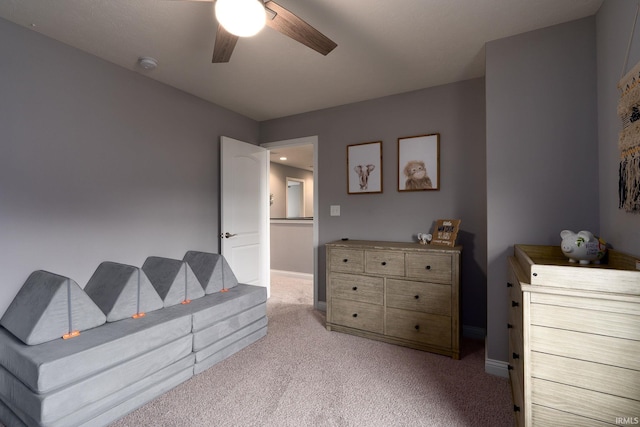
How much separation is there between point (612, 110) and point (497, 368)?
5.85 feet

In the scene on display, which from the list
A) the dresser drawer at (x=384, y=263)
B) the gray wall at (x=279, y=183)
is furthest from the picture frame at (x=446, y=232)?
the gray wall at (x=279, y=183)

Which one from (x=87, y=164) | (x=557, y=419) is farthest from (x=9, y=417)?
(x=557, y=419)

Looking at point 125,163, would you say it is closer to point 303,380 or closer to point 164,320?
point 164,320

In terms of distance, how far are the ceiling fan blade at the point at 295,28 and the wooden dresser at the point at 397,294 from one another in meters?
1.69

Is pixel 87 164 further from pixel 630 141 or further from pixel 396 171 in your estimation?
pixel 630 141

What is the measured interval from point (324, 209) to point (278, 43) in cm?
185

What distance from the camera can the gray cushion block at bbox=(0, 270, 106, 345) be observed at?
1623mm

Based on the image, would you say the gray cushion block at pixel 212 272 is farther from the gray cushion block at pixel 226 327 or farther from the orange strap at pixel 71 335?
the orange strap at pixel 71 335

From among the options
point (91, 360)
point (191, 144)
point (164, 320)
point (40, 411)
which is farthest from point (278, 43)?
point (40, 411)

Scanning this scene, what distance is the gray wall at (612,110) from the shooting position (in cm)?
137

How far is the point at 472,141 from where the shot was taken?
8.89 ft

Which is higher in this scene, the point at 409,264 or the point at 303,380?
the point at 409,264

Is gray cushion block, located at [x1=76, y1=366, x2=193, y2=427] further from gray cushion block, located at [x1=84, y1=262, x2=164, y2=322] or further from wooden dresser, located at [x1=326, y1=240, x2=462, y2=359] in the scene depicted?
wooden dresser, located at [x1=326, y1=240, x2=462, y2=359]

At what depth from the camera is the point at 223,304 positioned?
2357mm
